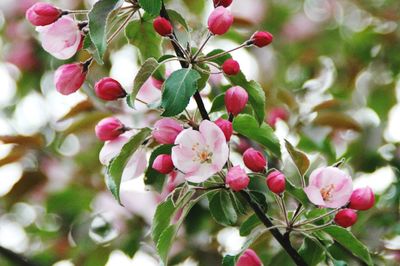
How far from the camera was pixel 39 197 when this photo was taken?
8.62 ft

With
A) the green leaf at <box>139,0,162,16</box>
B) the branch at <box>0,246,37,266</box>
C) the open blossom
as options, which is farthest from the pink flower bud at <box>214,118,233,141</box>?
the branch at <box>0,246,37,266</box>

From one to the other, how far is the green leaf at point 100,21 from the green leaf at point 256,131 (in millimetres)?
289

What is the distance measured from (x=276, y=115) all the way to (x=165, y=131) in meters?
1.02

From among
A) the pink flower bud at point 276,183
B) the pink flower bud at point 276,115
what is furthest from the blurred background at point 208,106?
the pink flower bud at point 276,183

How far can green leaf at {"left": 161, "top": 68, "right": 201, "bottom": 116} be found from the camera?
1178 mm

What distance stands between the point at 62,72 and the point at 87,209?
119 centimetres

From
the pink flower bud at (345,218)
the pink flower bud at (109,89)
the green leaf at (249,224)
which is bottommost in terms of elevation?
the green leaf at (249,224)

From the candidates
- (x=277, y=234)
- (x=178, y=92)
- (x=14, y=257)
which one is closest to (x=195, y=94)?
(x=178, y=92)

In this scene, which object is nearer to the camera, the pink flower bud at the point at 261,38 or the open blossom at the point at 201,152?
the open blossom at the point at 201,152

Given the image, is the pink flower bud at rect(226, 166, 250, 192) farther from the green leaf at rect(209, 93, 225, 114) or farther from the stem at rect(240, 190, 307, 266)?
the green leaf at rect(209, 93, 225, 114)

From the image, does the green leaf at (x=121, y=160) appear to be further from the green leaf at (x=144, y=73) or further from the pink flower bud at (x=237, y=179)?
the pink flower bud at (x=237, y=179)

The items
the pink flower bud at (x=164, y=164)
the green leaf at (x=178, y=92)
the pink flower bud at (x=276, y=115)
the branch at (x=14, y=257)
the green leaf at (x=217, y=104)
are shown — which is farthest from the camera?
the pink flower bud at (x=276, y=115)

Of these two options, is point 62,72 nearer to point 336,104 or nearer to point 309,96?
point 336,104

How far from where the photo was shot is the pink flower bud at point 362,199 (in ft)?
4.24
